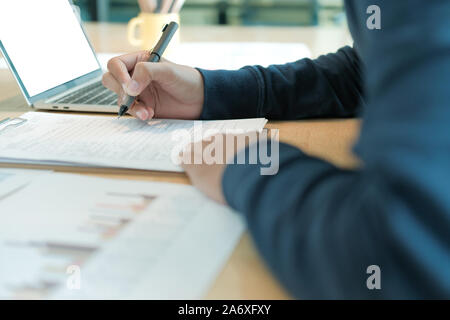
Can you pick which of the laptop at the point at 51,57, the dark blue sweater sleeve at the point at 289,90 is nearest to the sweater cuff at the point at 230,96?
the dark blue sweater sleeve at the point at 289,90

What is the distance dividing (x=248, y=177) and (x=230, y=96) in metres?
0.35

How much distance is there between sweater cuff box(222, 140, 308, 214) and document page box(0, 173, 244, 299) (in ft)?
0.08

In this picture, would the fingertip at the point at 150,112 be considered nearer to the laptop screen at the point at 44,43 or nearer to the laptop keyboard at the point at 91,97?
the laptop keyboard at the point at 91,97

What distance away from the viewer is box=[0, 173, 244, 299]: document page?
1.15ft

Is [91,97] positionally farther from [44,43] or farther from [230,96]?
[230,96]

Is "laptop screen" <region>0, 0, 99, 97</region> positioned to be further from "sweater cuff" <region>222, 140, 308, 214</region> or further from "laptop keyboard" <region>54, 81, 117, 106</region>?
"sweater cuff" <region>222, 140, 308, 214</region>

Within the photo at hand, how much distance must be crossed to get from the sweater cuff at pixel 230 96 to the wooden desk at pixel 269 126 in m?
0.04

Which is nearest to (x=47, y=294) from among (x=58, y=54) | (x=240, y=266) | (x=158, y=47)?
(x=240, y=266)

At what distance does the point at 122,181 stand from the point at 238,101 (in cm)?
29

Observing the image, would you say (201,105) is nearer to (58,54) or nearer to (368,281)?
(58,54)

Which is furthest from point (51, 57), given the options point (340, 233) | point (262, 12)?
point (262, 12)

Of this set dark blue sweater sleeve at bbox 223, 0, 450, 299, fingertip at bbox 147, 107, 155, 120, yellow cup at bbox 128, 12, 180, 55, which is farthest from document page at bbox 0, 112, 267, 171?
yellow cup at bbox 128, 12, 180, 55

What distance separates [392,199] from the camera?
0.93ft

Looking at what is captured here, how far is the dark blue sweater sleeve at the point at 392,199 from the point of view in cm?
28
